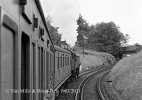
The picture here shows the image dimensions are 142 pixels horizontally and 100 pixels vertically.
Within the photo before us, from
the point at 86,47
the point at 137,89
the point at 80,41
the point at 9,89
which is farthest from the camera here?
the point at 86,47

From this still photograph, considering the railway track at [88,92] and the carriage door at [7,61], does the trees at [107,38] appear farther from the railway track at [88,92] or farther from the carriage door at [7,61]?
the carriage door at [7,61]

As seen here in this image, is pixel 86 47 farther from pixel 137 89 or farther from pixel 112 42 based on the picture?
pixel 137 89

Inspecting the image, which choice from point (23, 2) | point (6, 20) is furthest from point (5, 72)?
point (23, 2)

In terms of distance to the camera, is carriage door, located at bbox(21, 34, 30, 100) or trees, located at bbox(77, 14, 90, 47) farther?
trees, located at bbox(77, 14, 90, 47)

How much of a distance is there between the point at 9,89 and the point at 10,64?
0.23m

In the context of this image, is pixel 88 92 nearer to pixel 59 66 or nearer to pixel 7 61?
pixel 59 66

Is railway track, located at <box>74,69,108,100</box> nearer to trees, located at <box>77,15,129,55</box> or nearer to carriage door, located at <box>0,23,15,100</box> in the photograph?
carriage door, located at <box>0,23,15,100</box>

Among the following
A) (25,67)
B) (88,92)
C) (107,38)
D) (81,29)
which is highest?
(81,29)

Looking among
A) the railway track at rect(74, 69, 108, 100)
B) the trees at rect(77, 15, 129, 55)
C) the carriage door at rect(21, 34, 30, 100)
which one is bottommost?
the railway track at rect(74, 69, 108, 100)

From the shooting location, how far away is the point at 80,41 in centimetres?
8619

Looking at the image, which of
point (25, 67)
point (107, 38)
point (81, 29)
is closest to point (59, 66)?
point (25, 67)

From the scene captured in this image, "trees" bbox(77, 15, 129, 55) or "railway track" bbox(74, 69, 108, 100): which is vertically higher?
"trees" bbox(77, 15, 129, 55)

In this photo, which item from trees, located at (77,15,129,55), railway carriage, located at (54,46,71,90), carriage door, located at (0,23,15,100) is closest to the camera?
carriage door, located at (0,23,15,100)

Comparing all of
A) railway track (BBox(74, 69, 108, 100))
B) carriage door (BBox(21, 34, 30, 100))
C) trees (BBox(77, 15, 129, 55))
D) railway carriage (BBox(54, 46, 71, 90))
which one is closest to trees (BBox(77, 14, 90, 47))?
trees (BBox(77, 15, 129, 55))
